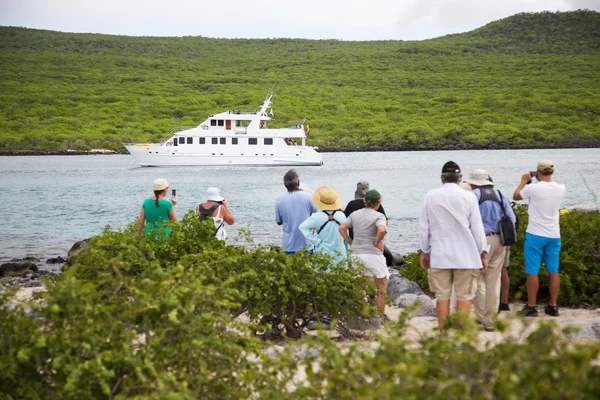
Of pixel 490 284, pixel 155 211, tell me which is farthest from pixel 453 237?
pixel 155 211

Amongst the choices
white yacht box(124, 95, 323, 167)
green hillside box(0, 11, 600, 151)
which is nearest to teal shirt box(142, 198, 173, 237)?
white yacht box(124, 95, 323, 167)

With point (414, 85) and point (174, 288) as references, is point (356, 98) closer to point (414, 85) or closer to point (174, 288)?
point (414, 85)

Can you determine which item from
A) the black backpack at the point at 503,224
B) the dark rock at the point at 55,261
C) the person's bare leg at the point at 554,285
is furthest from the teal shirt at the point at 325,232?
the dark rock at the point at 55,261

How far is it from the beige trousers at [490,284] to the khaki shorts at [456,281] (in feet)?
2.36

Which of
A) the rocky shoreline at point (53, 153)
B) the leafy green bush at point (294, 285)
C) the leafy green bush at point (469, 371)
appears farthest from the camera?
the rocky shoreline at point (53, 153)

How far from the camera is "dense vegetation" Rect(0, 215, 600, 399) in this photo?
2859 mm

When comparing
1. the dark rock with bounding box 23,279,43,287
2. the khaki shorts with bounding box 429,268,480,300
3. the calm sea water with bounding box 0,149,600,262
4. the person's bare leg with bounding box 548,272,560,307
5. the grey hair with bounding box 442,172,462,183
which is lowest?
the calm sea water with bounding box 0,149,600,262

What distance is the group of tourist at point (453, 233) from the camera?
19.2 feet

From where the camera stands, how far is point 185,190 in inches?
1422

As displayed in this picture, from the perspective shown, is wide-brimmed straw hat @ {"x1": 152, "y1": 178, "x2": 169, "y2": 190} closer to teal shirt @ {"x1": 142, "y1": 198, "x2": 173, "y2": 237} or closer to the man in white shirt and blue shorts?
teal shirt @ {"x1": 142, "y1": 198, "x2": 173, "y2": 237}

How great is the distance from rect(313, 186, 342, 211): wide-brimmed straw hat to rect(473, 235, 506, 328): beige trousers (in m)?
1.46

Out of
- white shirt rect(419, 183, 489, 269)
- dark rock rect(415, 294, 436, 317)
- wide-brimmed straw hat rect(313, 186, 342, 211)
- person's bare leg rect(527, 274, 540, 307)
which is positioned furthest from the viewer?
dark rock rect(415, 294, 436, 317)

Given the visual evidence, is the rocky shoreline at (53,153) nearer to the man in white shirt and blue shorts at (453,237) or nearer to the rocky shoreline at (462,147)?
the rocky shoreline at (462,147)

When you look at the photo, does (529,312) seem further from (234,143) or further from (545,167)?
(234,143)
